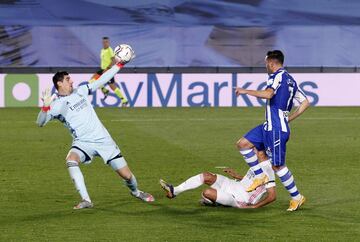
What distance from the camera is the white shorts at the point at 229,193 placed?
41.0 ft

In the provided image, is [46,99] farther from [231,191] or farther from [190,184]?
[231,191]

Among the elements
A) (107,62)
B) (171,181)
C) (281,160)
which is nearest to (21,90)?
(107,62)

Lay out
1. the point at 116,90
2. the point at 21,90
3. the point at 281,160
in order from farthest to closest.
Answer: the point at 21,90, the point at 116,90, the point at 281,160

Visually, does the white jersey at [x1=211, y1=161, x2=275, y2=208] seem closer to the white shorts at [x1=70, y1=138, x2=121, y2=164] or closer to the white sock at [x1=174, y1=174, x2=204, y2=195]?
the white sock at [x1=174, y1=174, x2=204, y2=195]

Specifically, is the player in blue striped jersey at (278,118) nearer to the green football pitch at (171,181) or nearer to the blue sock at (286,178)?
the blue sock at (286,178)

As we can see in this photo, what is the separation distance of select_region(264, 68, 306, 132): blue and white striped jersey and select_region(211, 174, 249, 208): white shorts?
0.83 m

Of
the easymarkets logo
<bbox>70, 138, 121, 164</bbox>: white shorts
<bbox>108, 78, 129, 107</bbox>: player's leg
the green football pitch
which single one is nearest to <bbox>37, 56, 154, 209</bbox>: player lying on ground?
<bbox>70, 138, 121, 164</bbox>: white shorts

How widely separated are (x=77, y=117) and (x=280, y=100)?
2547mm

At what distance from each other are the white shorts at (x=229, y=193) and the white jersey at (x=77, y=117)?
5.11ft

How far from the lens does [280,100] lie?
12.3 m

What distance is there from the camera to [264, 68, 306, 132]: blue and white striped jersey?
1221cm

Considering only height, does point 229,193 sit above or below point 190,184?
below

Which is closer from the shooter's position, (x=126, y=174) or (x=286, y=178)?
(x=286, y=178)

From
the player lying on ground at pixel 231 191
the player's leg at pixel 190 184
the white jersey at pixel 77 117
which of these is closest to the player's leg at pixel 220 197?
the player lying on ground at pixel 231 191
